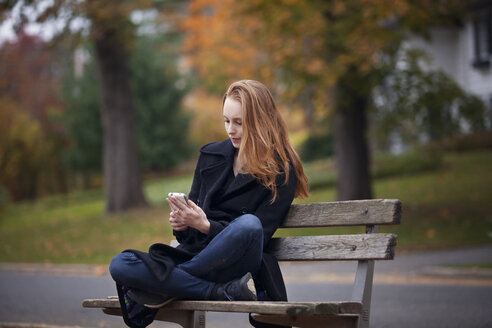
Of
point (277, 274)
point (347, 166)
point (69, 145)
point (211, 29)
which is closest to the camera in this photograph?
point (277, 274)

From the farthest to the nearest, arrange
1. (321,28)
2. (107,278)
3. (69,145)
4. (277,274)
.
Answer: (69,145) < (321,28) < (107,278) < (277,274)

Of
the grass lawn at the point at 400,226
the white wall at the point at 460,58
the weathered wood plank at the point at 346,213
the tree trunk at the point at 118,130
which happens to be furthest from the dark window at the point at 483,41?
the weathered wood plank at the point at 346,213

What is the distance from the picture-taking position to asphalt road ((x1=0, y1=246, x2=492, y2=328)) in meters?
7.45

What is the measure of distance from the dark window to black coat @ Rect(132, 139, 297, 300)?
30.3 meters

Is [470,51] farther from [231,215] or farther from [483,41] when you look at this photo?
[231,215]

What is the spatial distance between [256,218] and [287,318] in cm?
55

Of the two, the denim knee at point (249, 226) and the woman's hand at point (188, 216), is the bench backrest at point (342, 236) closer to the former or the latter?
the denim knee at point (249, 226)

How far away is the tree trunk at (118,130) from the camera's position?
21984 mm

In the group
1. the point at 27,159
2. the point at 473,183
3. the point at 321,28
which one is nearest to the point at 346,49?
the point at 321,28

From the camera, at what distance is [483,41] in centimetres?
3362

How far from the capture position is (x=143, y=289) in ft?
13.3

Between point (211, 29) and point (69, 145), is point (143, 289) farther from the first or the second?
point (69, 145)

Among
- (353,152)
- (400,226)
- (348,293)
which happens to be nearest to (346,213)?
(348,293)

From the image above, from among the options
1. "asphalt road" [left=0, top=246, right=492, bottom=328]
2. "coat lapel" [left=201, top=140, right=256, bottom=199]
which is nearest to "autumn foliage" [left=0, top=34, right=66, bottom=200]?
"asphalt road" [left=0, top=246, right=492, bottom=328]
